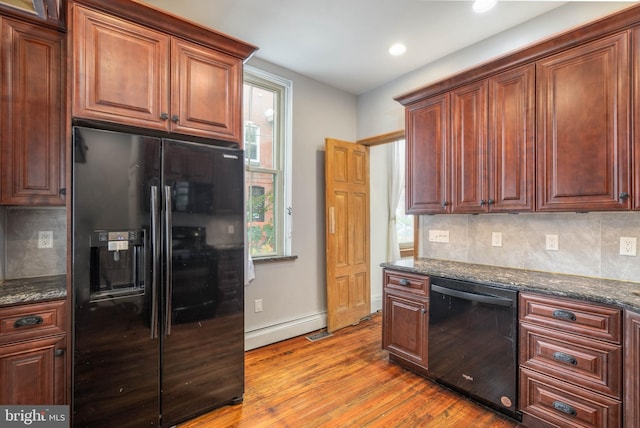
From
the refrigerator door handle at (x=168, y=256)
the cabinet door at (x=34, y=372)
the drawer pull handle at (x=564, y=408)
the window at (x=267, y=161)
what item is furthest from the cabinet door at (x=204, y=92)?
the drawer pull handle at (x=564, y=408)

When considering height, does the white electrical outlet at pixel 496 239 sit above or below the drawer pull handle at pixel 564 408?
above

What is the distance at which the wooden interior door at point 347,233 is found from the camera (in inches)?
137

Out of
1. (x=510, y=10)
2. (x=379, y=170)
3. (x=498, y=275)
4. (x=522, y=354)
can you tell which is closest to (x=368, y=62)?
(x=510, y=10)

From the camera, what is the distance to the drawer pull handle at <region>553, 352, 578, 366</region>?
5.63ft

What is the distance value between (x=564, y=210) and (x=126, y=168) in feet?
9.04

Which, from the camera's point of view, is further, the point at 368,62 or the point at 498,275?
the point at 368,62

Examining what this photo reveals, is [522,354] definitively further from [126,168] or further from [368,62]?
[368,62]

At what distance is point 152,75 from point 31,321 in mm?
1553

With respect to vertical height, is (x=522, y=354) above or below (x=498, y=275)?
below

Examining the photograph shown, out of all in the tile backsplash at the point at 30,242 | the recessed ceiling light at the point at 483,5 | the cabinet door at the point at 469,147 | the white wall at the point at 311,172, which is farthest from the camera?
the white wall at the point at 311,172

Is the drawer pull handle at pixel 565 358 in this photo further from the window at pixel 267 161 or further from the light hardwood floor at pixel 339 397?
the window at pixel 267 161

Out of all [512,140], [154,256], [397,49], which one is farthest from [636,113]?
[154,256]

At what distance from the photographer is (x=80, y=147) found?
5.33ft

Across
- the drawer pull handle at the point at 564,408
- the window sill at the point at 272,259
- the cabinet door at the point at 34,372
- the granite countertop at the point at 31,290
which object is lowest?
the drawer pull handle at the point at 564,408
